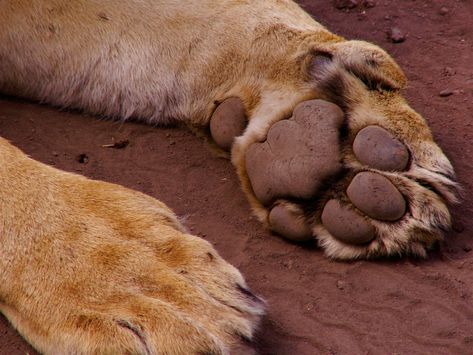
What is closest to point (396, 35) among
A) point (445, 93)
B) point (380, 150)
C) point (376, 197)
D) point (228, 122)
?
point (445, 93)

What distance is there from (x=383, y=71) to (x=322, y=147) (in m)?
0.36

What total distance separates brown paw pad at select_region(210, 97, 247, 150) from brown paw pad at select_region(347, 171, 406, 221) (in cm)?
48

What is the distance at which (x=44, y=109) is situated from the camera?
117 inches

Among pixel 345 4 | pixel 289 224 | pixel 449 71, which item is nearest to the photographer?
pixel 289 224

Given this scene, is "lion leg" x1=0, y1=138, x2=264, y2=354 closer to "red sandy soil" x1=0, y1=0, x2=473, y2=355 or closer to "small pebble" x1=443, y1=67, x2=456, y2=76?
"red sandy soil" x1=0, y1=0, x2=473, y2=355

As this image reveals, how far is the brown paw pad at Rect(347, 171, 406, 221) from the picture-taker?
2229mm

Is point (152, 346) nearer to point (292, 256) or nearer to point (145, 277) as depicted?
point (145, 277)

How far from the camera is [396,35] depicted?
141 inches

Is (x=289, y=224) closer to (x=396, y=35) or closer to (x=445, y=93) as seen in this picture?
(x=445, y=93)

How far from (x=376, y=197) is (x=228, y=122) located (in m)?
0.59

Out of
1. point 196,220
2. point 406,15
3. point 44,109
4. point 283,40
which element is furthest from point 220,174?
point 406,15

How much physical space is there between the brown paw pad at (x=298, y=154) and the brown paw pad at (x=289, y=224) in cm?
4

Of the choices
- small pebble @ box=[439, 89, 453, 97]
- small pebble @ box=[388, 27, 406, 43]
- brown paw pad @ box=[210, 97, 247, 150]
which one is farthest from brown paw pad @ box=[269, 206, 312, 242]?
small pebble @ box=[388, 27, 406, 43]

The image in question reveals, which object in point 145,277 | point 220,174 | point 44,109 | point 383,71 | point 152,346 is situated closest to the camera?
point 152,346
